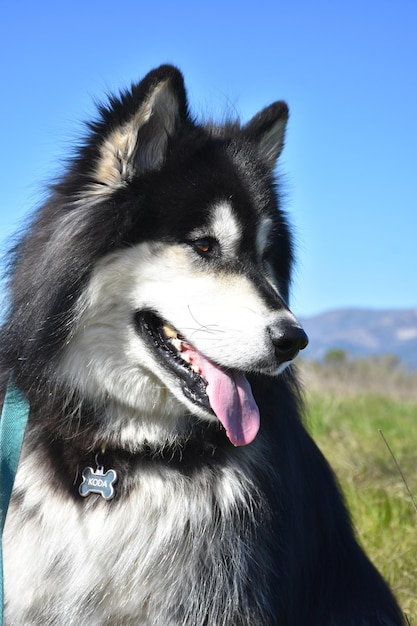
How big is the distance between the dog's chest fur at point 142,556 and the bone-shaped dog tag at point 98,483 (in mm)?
33

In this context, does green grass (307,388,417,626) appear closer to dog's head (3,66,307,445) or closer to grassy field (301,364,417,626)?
grassy field (301,364,417,626)

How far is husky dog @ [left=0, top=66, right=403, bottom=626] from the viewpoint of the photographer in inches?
99.5

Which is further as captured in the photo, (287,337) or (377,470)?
(377,470)

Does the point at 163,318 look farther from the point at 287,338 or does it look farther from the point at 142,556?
the point at 142,556

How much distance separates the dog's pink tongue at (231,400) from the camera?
2532 millimetres

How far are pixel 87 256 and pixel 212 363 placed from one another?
59cm

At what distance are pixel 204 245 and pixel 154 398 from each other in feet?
1.95

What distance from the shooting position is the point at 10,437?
2.63 metres

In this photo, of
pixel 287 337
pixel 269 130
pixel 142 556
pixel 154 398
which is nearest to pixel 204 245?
pixel 287 337

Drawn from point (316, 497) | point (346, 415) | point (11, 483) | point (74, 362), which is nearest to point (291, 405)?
point (316, 497)

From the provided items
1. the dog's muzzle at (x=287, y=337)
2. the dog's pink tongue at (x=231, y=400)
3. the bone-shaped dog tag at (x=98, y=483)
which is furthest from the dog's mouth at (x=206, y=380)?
the bone-shaped dog tag at (x=98, y=483)

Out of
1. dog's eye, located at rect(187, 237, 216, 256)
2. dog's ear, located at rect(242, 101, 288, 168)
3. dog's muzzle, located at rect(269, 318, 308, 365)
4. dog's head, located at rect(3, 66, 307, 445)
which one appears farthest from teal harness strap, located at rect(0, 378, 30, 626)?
dog's ear, located at rect(242, 101, 288, 168)

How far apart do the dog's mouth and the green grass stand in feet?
3.64

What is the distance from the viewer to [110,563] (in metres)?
2.53
